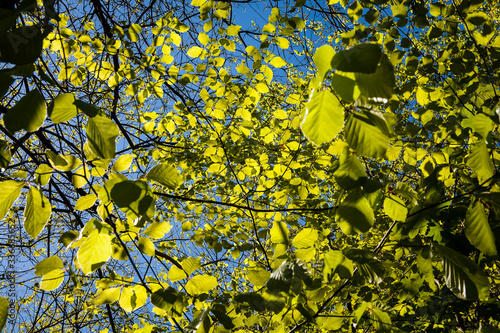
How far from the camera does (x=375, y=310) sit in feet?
4.51

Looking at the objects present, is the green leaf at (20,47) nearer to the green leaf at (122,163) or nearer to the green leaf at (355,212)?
the green leaf at (122,163)

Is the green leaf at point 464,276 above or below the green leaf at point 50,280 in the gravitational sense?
below

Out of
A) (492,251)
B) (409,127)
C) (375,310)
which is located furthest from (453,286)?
(409,127)

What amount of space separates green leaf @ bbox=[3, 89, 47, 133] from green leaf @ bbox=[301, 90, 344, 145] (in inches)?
20.1

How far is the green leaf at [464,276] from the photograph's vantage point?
82 centimetres

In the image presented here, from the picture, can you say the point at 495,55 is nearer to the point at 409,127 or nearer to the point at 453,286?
the point at 409,127

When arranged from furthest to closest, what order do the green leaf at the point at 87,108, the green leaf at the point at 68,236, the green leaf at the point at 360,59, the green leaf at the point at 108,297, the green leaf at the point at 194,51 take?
the green leaf at the point at 194,51
the green leaf at the point at 108,297
the green leaf at the point at 68,236
the green leaf at the point at 87,108
the green leaf at the point at 360,59

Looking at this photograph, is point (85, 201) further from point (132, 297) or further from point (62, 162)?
point (132, 297)

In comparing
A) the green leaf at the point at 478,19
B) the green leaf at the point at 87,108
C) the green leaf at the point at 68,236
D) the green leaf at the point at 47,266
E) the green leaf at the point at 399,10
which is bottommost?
the green leaf at the point at 47,266

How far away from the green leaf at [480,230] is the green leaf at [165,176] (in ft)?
2.56

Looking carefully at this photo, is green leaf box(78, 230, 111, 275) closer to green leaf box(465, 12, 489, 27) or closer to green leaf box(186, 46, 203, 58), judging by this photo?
green leaf box(186, 46, 203, 58)

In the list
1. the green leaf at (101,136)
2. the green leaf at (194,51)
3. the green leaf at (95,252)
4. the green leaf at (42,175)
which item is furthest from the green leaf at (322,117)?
the green leaf at (194,51)

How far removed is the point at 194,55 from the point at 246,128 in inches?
33.0

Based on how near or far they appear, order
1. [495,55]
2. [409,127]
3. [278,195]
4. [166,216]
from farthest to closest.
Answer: [166,216]
[278,195]
[409,127]
[495,55]
